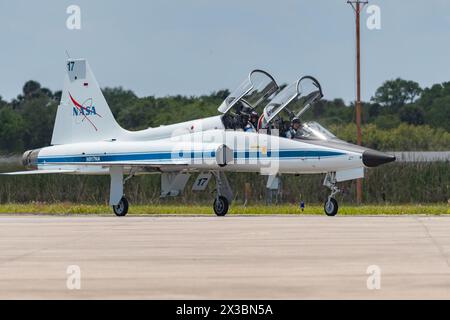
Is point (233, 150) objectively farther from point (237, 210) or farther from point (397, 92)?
point (397, 92)

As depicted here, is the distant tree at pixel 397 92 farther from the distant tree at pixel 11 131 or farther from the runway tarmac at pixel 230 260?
the runway tarmac at pixel 230 260

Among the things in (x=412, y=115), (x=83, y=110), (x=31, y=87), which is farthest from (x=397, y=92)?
(x=83, y=110)

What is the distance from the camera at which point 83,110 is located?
29422mm

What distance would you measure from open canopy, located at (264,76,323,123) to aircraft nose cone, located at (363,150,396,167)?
247cm

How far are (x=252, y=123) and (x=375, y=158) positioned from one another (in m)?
3.29

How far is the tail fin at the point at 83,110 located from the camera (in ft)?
96.0

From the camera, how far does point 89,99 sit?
29.5 m

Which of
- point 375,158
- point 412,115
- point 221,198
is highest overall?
point 412,115

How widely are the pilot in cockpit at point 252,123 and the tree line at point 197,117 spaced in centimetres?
1786

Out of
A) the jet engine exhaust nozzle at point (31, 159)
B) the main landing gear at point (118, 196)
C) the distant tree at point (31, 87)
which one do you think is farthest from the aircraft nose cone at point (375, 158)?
the distant tree at point (31, 87)
